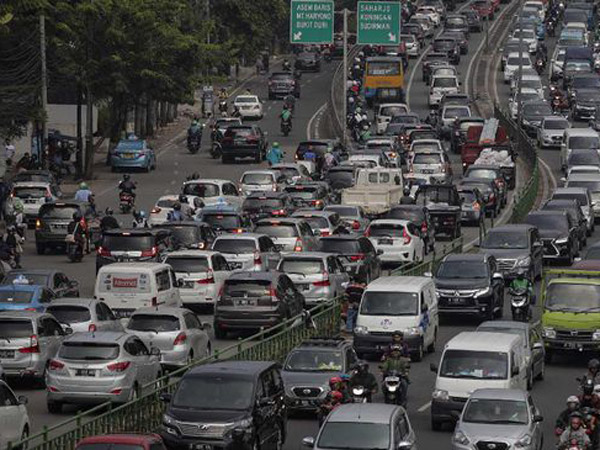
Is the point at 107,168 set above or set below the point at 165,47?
below

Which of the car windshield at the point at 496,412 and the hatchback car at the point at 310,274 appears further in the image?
the hatchback car at the point at 310,274

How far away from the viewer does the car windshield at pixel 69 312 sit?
36.5m

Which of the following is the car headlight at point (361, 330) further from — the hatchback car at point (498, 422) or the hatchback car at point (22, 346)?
the hatchback car at point (498, 422)

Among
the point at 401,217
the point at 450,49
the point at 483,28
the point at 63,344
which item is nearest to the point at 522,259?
the point at 401,217

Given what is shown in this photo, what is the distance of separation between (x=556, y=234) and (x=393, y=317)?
Answer: 16.1m

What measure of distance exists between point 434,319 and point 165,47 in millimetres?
40623

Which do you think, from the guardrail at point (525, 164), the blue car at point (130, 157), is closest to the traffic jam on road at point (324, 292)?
the blue car at point (130, 157)

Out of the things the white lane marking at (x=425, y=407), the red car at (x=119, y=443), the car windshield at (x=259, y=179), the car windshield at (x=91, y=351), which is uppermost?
the red car at (x=119, y=443)

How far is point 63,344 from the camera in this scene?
31.9m

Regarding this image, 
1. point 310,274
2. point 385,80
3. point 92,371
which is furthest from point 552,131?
point 92,371

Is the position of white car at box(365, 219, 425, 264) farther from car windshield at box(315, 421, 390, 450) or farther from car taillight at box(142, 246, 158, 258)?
car windshield at box(315, 421, 390, 450)

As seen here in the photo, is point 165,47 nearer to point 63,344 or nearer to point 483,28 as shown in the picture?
point 63,344

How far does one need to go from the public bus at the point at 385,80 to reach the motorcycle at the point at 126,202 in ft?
132

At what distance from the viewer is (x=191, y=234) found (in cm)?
4912
